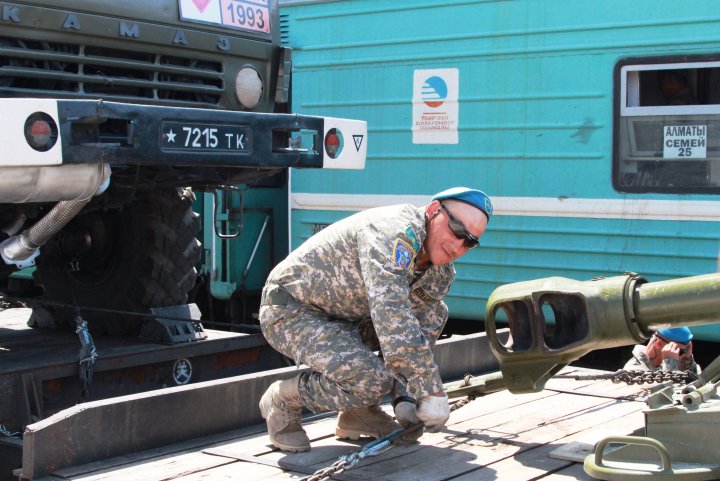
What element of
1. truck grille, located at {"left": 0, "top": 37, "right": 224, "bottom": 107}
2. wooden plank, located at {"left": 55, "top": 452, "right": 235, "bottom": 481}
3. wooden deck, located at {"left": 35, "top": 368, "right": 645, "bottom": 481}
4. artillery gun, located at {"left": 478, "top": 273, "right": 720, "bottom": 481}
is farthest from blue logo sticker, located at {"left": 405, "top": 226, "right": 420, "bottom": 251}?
truck grille, located at {"left": 0, "top": 37, "right": 224, "bottom": 107}

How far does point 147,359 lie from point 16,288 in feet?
12.8

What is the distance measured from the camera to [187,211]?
5566 millimetres

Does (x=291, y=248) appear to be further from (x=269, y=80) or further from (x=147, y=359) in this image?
(x=147, y=359)

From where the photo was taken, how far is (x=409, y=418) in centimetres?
360

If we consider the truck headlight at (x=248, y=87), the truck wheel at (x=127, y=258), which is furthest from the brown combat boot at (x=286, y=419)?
the truck headlight at (x=248, y=87)

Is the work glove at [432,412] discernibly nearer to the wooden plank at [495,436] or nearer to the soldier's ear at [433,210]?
the wooden plank at [495,436]

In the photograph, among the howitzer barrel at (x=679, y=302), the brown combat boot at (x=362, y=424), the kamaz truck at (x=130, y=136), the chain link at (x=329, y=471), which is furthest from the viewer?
the kamaz truck at (x=130, y=136)

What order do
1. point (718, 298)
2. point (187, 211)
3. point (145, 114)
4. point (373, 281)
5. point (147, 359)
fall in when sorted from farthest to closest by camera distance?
1. point (187, 211)
2. point (147, 359)
3. point (145, 114)
4. point (373, 281)
5. point (718, 298)

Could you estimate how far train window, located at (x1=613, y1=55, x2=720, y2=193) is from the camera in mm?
6145

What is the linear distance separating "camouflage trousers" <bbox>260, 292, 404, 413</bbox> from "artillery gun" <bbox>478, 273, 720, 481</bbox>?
0.49 metres

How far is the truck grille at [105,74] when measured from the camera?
4.29 m

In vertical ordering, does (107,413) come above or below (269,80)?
below

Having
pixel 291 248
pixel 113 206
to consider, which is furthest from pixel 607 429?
pixel 291 248

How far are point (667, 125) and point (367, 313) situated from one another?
316 cm
